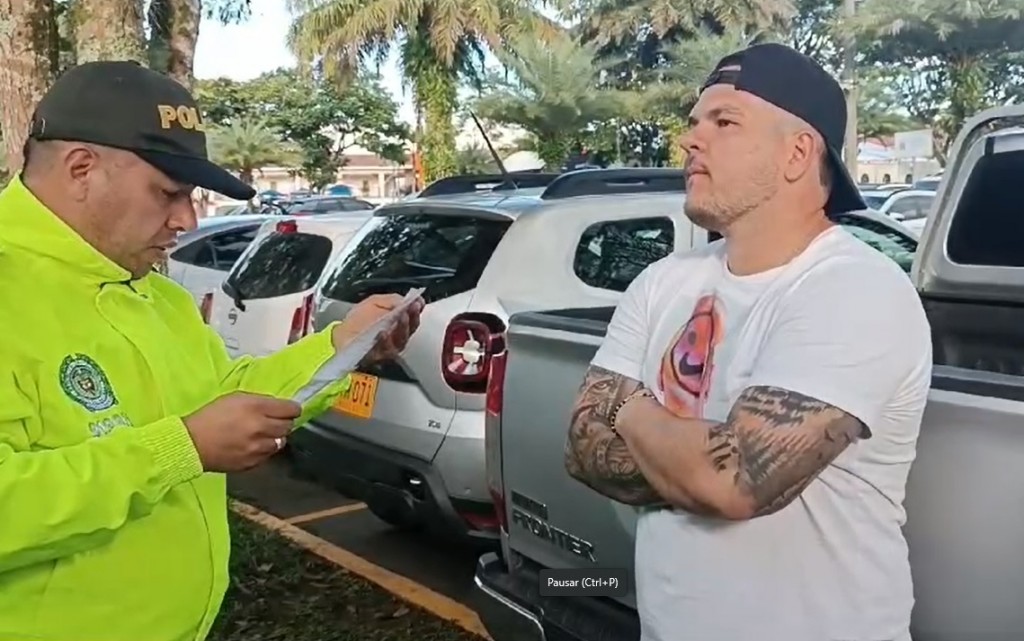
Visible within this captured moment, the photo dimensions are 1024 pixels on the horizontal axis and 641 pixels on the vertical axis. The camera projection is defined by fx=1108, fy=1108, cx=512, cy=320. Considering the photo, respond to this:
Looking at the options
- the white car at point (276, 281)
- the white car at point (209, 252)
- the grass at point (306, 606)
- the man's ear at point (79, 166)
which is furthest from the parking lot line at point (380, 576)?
the white car at point (209, 252)

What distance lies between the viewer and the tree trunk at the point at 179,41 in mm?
5543

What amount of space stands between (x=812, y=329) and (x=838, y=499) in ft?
0.97

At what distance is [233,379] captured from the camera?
91.6 inches

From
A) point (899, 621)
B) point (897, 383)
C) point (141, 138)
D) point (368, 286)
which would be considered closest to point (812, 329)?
point (897, 383)

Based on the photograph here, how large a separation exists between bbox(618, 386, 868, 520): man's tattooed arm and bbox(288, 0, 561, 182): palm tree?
71.6ft

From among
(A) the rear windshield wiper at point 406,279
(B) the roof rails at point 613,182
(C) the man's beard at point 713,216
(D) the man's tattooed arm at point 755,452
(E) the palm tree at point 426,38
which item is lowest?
(A) the rear windshield wiper at point 406,279

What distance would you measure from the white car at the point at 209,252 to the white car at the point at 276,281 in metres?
1.70

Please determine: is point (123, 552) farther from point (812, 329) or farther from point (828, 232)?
point (828, 232)

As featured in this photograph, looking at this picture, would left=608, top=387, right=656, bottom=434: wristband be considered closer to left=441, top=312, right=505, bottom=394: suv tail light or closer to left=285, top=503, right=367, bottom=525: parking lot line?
left=441, top=312, right=505, bottom=394: suv tail light

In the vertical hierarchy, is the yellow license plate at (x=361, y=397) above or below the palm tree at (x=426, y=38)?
below

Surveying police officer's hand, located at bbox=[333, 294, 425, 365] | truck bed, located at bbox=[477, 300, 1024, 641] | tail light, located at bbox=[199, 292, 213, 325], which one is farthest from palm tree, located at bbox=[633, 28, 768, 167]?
police officer's hand, located at bbox=[333, 294, 425, 365]

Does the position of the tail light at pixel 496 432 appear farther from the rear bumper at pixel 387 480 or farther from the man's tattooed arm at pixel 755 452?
the man's tattooed arm at pixel 755 452

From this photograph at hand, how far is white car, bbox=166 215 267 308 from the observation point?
28.2 feet

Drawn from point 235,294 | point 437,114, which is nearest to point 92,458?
point 235,294
